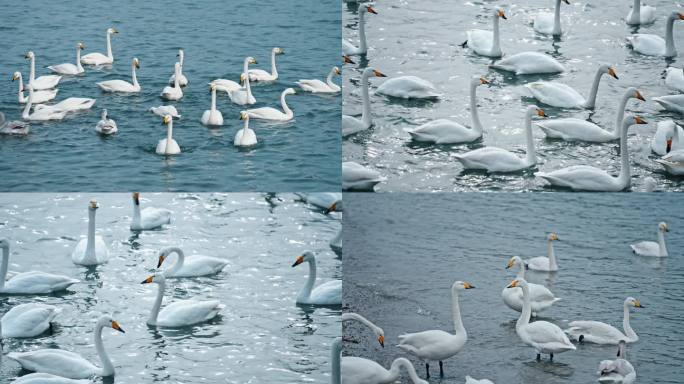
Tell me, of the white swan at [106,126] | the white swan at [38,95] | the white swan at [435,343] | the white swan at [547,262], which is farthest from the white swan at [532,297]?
the white swan at [38,95]

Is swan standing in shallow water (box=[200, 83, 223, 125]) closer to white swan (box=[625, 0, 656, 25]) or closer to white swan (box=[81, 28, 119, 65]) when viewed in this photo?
white swan (box=[81, 28, 119, 65])

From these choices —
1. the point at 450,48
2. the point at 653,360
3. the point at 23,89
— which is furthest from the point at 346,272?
the point at 23,89

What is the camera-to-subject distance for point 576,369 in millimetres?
7570

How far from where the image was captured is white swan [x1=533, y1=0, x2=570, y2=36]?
1087cm

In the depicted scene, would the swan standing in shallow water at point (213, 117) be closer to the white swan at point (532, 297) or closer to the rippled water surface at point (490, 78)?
the rippled water surface at point (490, 78)

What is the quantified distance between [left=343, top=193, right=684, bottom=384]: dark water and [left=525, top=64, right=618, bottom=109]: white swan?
0.82m

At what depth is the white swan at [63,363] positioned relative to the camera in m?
7.45

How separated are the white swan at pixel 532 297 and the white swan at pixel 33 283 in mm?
2801

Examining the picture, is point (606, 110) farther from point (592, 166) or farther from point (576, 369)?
point (576, 369)

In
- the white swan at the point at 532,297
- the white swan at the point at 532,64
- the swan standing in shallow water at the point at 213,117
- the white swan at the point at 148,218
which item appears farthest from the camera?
the white swan at the point at 532,64

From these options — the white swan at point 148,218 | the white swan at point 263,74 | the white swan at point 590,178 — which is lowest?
the white swan at point 148,218

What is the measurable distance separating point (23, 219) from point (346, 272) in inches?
93.1

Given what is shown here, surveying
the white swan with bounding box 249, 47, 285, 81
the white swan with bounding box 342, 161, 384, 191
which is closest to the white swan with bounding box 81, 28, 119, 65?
the white swan with bounding box 249, 47, 285, 81

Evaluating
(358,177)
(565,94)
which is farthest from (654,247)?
(358,177)
